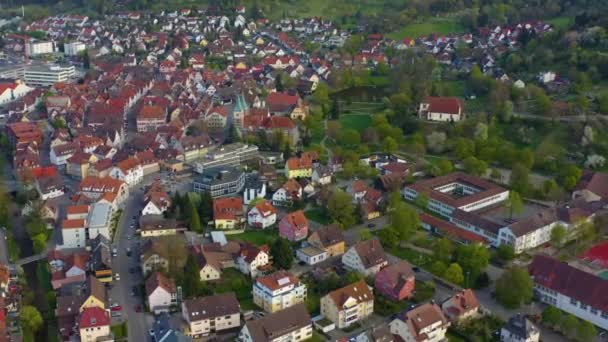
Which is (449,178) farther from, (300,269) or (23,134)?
(23,134)

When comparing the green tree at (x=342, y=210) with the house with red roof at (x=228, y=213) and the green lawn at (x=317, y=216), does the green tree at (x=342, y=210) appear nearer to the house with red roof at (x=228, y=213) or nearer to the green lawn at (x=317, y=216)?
the green lawn at (x=317, y=216)

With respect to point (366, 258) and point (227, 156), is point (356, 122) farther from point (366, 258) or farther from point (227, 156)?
point (366, 258)

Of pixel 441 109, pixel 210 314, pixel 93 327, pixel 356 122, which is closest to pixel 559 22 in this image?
pixel 441 109

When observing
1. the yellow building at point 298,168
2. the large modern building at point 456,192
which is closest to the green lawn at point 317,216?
the yellow building at point 298,168

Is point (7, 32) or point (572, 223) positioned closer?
point (572, 223)

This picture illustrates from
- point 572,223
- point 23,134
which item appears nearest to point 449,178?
point 572,223

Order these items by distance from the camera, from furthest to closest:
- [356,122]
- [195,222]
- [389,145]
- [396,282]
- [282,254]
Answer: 1. [356,122]
2. [389,145]
3. [195,222]
4. [282,254]
5. [396,282]
